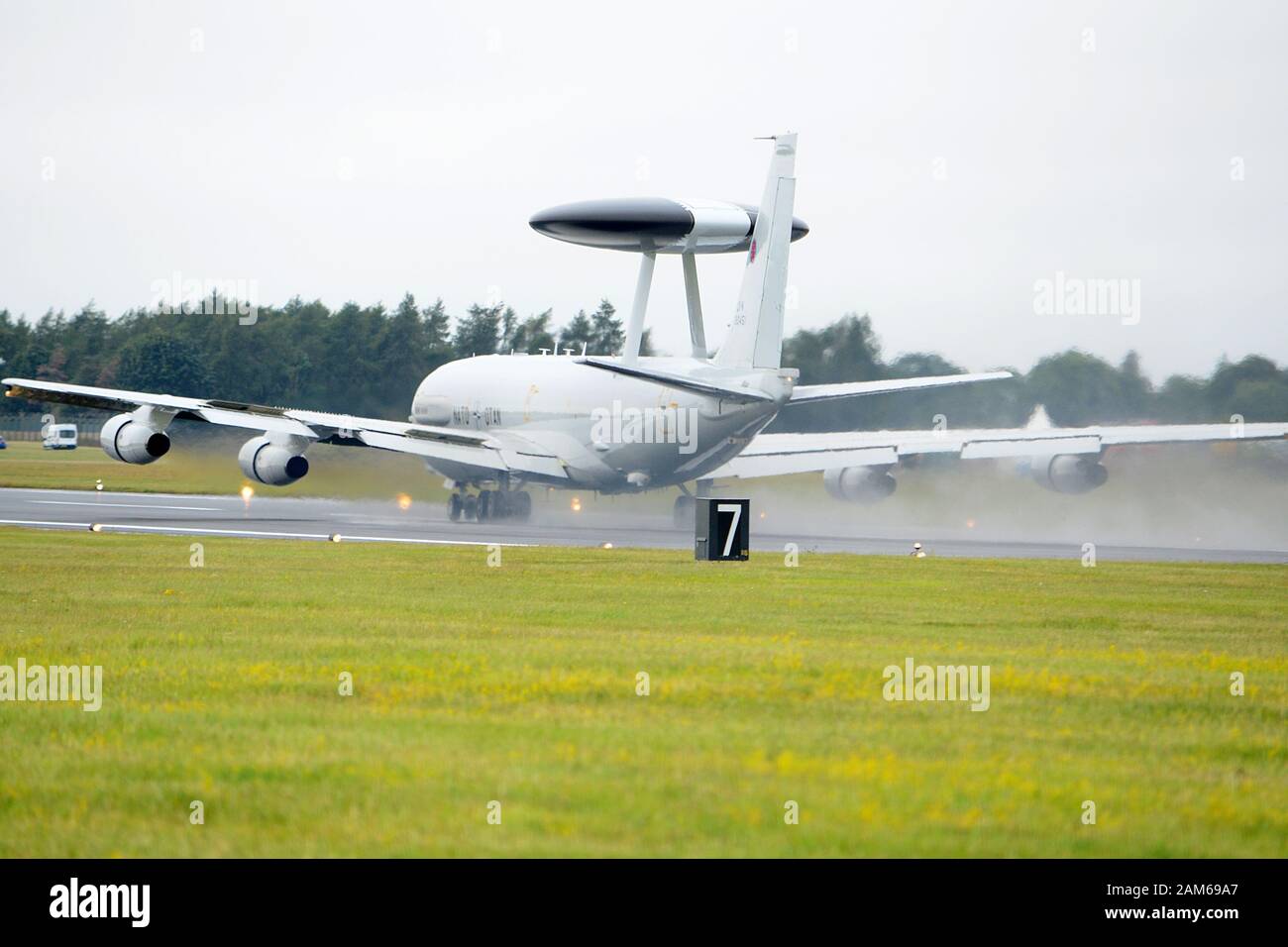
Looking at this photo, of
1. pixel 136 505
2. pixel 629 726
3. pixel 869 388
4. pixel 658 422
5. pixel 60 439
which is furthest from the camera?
pixel 60 439

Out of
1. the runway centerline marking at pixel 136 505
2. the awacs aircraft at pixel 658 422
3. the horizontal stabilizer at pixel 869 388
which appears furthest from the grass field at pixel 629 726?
the runway centerline marking at pixel 136 505

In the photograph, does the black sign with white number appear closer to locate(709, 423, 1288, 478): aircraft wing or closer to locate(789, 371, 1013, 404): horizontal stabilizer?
locate(789, 371, 1013, 404): horizontal stabilizer

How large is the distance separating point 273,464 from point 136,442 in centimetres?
373

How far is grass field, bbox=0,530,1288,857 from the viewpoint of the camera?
9367mm

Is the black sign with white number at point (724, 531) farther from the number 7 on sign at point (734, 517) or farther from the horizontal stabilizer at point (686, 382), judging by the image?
the horizontal stabilizer at point (686, 382)

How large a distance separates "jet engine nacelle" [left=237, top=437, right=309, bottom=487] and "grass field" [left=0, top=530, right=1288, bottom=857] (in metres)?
19.2

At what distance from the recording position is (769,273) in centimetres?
4075

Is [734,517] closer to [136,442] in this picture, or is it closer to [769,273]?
[769,273]

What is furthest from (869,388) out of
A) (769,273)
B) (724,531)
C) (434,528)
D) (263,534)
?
(263,534)

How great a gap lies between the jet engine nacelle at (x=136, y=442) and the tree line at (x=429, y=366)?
47.3ft

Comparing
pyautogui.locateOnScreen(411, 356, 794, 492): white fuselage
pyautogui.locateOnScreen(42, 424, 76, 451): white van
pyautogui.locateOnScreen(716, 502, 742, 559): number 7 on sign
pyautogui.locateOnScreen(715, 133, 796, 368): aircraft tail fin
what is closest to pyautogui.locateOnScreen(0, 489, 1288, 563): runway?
pyautogui.locateOnScreen(411, 356, 794, 492): white fuselage
